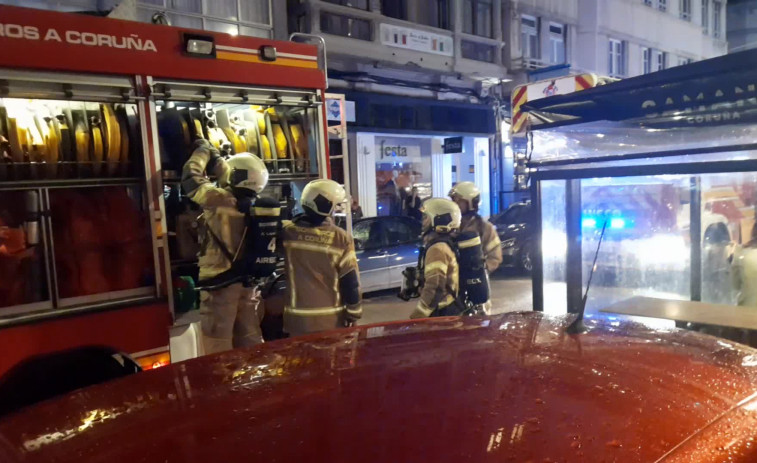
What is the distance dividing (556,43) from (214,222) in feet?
63.8

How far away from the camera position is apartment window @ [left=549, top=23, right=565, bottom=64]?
20594 millimetres

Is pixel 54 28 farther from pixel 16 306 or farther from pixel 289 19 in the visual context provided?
pixel 289 19

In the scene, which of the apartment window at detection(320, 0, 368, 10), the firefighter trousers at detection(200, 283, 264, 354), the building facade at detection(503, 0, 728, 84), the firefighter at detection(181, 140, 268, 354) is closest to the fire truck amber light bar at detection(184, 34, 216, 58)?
the firefighter at detection(181, 140, 268, 354)

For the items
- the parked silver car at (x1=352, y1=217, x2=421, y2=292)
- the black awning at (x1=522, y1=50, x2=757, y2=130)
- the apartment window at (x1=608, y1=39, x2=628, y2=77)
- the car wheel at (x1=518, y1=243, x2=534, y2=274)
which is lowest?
the car wheel at (x1=518, y1=243, x2=534, y2=274)

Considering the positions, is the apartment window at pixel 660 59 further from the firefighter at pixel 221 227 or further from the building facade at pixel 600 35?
the firefighter at pixel 221 227

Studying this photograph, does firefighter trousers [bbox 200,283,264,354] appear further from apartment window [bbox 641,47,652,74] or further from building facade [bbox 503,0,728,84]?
apartment window [bbox 641,47,652,74]

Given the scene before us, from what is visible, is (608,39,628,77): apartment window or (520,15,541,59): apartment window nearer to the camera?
(520,15,541,59): apartment window

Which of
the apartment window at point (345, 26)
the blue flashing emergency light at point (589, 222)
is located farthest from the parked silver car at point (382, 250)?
the apartment window at point (345, 26)

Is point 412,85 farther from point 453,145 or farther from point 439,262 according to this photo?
point 439,262

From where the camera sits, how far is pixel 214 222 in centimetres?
441

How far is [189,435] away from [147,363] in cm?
260

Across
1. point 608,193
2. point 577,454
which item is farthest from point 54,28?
point 608,193

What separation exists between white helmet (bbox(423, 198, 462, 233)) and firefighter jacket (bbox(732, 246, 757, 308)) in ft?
7.10

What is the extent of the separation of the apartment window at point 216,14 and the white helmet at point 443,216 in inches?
317
